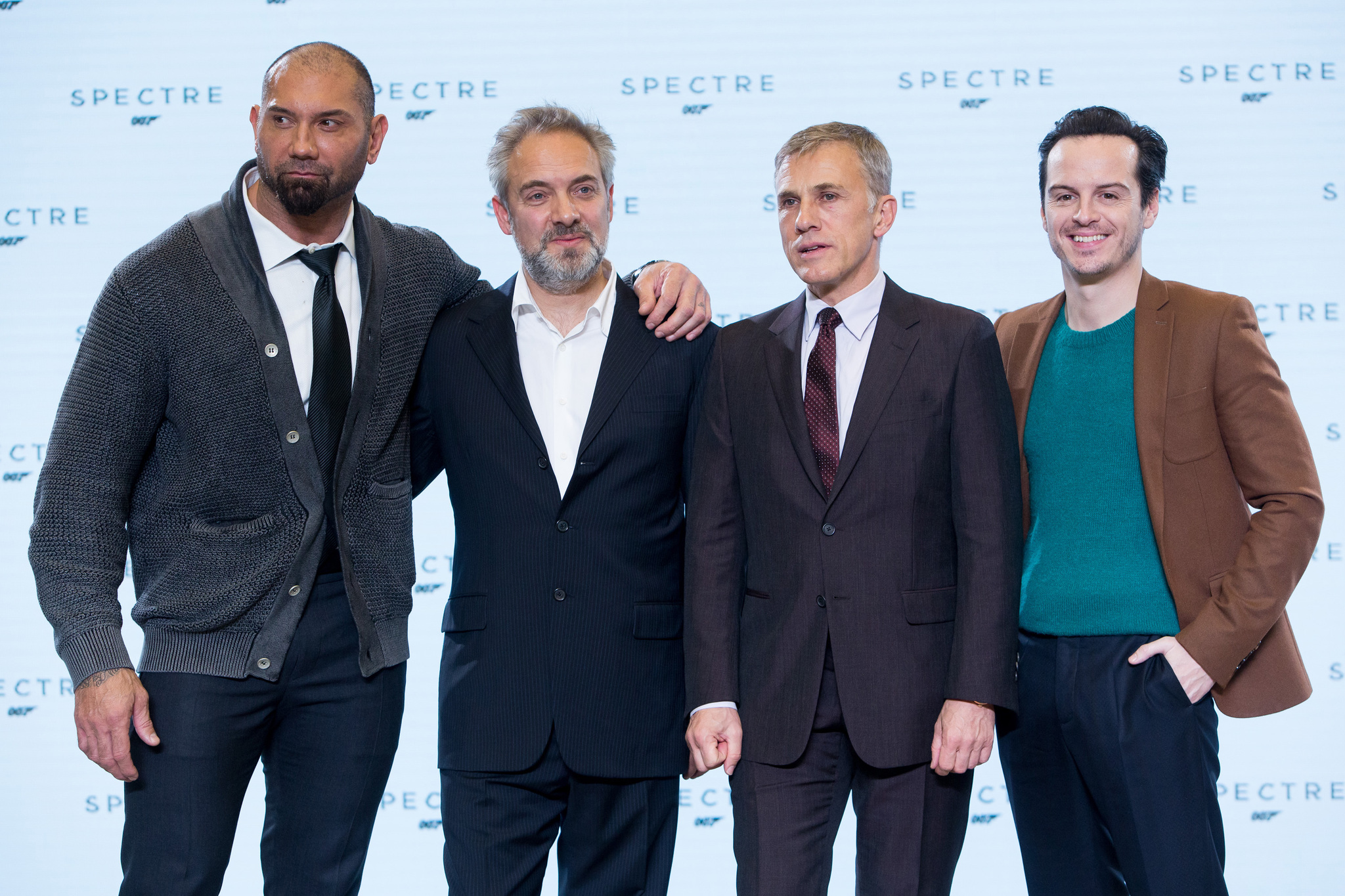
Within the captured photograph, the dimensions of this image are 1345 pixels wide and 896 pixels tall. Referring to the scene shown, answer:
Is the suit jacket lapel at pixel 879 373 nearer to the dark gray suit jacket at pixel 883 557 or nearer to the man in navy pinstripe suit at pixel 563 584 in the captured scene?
the dark gray suit jacket at pixel 883 557

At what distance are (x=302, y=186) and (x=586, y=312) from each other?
1.78ft

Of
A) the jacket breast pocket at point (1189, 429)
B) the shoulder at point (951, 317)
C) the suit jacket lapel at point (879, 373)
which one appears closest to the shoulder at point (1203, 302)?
the jacket breast pocket at point (1189, 429)

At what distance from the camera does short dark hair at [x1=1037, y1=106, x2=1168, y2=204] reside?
1.95m

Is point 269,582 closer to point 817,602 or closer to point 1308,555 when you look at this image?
point 817,602

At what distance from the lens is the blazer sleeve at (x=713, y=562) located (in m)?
1.85

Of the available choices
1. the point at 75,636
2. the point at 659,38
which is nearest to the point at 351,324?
the point at 75,636

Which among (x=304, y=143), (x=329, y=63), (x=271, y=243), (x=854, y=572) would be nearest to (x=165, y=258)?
(x=271, y=243)

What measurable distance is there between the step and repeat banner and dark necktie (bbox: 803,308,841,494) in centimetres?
125

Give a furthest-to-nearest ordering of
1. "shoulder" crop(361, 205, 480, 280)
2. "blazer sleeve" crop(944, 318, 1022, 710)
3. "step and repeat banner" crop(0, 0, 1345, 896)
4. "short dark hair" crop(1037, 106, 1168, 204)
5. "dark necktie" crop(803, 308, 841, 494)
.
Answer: "step and repeat banner" crop(0, 0, 1345, 896) < "shoulder" crop(361, 205, 480, 280) < "short dark hair" crop(1037, 106, 1168, 204) < "dark necktie" crop(803, 308, 841, 494) < "blazer sleeve" crop(944, 318, 1022, 710)

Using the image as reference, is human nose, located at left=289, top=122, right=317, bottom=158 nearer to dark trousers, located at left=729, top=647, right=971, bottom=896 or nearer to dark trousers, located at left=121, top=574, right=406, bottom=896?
dark trousers, located at left=121, top=574, right=406, bottom=896

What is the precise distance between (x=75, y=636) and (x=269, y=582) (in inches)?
12.0

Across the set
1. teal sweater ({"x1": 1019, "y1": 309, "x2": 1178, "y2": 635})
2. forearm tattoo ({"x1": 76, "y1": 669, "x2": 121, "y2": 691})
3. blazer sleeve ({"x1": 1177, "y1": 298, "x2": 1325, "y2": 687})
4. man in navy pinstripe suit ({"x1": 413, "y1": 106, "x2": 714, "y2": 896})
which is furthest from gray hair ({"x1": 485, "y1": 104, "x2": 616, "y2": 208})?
blazer sleeve ({"x1": 1177, "y1": 298, "x2": 1325, "y2": 687})

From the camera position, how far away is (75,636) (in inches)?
68.7

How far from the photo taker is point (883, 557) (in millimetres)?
1790
